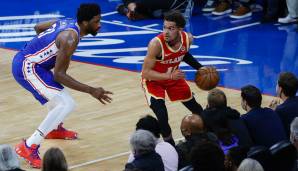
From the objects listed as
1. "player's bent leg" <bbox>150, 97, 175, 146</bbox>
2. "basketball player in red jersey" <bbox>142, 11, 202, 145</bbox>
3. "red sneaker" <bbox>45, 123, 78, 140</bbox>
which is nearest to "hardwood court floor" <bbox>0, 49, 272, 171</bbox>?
"red sneaker" <bbox>45, 123, 78, 140</bbox>

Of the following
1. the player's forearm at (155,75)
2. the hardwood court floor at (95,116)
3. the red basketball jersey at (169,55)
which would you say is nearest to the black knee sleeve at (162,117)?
the player's forearm at (155,75)

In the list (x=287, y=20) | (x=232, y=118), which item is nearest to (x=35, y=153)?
(x=232, y=118)

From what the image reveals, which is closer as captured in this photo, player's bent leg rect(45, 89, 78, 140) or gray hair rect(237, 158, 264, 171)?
gray hair rect(237, 158, 264, 171)

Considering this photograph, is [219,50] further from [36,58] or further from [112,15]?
[36,58]

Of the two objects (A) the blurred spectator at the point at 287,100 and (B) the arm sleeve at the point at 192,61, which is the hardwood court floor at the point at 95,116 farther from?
(A) the blurred spectator at the point at 287,100

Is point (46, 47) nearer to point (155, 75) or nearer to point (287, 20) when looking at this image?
point (155, 75)

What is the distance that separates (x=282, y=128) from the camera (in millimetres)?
8430

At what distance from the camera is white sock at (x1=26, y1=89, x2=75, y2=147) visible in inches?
365

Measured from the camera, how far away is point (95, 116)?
1103cm

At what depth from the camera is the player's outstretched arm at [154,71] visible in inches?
Answer: 364

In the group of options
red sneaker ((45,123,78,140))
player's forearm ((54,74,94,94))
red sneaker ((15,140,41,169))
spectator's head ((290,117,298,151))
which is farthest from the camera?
red sneaker ((45,123,78,140))

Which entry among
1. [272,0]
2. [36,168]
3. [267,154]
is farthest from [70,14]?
[267,154]

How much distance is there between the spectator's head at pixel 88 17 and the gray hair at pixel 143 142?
2399mm

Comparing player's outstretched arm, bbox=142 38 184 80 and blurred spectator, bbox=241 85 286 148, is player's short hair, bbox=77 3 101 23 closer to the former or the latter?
player's outstretched arm, bbox=142 38 184 80
